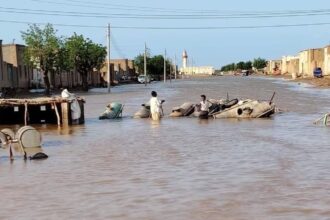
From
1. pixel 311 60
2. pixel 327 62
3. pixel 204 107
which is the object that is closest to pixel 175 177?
pixel 204 107

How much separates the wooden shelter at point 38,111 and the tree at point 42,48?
29153mm

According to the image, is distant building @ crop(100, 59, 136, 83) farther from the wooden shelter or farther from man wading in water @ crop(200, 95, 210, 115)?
man wading in water @ crop(200, 95, 210, 115)

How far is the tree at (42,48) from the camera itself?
56.8 metres

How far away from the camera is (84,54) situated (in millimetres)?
68875

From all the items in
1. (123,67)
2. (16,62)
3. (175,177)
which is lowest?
(175,177)

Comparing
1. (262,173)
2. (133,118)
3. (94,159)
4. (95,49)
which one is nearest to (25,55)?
(95,49)

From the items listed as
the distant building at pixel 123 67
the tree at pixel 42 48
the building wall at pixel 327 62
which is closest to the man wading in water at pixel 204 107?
the tree at pixel 42 48

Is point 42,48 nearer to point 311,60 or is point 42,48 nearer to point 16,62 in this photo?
point 16,62

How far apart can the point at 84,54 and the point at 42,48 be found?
39.7 ft

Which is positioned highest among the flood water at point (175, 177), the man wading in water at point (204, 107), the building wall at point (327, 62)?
the building wall at point (327, 62)

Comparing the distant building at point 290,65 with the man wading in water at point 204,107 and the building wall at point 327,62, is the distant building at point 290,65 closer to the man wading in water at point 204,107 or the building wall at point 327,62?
the building wall at point 327,62

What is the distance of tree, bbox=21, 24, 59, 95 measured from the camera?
56.8 m

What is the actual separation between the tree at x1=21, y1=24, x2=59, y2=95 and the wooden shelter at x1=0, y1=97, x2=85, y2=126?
29.2 meters

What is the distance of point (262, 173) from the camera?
12.1 m
